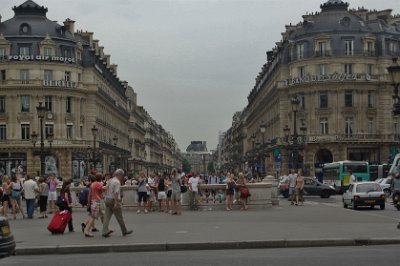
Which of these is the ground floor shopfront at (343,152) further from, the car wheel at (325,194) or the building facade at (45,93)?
the car wheel at (325,194)

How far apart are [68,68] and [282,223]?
58.6 meters

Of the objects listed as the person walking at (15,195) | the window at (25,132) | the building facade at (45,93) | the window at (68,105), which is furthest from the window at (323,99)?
the person walking at (15,195)

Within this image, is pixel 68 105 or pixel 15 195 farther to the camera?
pixel 68 105

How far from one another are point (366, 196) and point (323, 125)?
4454 cm

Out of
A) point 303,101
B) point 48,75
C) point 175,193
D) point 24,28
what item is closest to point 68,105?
point 48,75

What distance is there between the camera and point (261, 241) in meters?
16.9

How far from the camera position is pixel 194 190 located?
30.8 m

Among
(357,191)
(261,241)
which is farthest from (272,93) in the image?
(261,241)

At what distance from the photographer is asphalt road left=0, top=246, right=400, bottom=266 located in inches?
531

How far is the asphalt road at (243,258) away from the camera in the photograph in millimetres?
13492

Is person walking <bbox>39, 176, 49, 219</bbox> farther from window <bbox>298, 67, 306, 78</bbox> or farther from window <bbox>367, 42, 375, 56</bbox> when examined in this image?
window <bbox>367, 42, 375, 56</bbox>

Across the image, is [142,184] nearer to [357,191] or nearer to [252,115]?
[357,191]

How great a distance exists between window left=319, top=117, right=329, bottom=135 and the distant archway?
7.09ft

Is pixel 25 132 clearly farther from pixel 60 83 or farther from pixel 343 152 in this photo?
pixel 343 152
